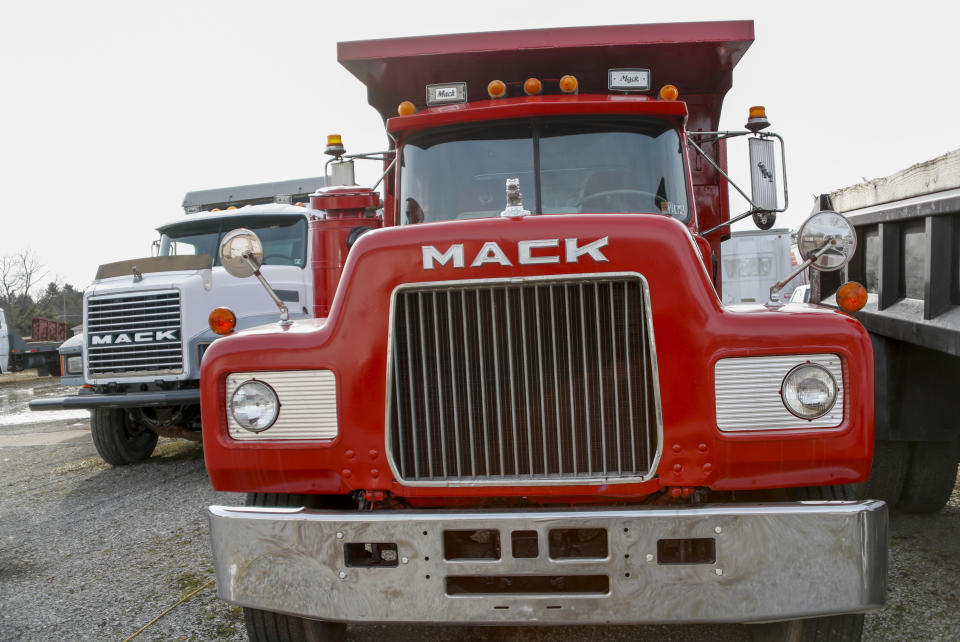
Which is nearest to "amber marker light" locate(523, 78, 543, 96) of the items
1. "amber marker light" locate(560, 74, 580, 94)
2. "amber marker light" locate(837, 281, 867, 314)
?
"amber marker light" locate(560, 74, 580, 94)

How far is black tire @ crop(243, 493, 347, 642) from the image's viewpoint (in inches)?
116

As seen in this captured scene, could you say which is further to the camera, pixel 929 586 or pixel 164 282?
pixel 164 282

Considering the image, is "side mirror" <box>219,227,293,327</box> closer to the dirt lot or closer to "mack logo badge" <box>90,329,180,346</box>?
the dirt lot

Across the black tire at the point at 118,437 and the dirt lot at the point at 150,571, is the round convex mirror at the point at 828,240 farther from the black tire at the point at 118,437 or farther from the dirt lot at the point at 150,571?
the black tire at the point at 118,437

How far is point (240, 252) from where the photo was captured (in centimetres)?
302

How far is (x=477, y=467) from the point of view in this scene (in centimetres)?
271

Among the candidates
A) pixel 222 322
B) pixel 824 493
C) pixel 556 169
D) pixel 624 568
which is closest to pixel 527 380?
pixel 624 568

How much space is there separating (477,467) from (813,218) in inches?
57.7

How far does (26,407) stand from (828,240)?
1631cm

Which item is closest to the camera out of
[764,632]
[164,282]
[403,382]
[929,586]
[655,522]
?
[655,522]


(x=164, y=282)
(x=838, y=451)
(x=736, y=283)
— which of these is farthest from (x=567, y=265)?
(x=736, y=283)

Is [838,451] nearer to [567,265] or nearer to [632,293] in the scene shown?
[632,293]

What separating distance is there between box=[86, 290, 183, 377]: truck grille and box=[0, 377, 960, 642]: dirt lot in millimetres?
1042

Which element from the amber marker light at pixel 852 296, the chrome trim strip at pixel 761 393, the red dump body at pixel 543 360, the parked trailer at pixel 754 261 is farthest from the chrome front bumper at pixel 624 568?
the parked trailer at pixel 754 261
